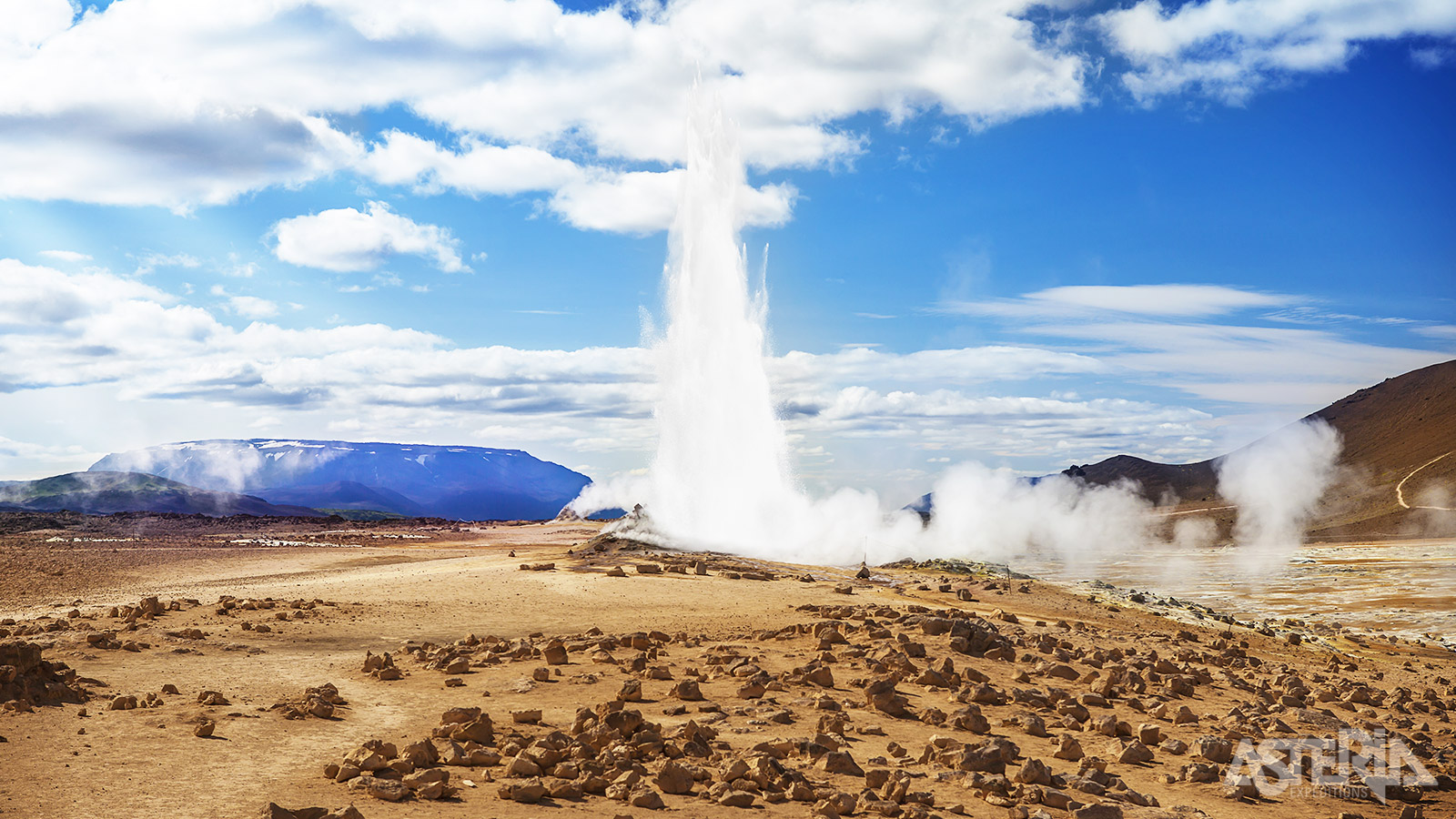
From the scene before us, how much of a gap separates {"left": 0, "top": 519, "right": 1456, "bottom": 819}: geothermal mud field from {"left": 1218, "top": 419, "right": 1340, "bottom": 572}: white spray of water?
62951 mm

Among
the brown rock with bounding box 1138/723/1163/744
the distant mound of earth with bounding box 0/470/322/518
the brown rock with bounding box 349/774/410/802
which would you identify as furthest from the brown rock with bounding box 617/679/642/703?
the distant mound of earth with bounding box 0/470/322/518

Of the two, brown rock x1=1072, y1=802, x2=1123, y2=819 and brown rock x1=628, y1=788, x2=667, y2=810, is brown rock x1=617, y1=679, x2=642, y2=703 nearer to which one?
brown rock x1=628, y1=788, x2=667, y2=810

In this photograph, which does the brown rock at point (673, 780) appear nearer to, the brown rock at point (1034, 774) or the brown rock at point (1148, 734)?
the brown rock at point (1034, 774)

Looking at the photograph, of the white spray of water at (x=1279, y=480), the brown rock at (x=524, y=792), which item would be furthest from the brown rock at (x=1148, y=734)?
the white spray of water at (x=1279, y=480)

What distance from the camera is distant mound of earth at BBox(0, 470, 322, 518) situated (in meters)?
108

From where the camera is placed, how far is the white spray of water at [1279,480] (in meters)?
89.8

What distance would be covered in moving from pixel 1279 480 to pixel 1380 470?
1067 centimetres

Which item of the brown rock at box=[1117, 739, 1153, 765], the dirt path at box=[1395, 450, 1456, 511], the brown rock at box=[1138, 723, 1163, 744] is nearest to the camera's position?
the brown rock at box=[1117, 739, 1153, 765]

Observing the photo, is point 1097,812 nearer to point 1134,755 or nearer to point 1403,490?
point 1134,755

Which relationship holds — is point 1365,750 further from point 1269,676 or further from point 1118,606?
point 1118,606

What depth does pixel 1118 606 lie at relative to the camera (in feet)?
87.3

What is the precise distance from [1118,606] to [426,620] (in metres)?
17.8

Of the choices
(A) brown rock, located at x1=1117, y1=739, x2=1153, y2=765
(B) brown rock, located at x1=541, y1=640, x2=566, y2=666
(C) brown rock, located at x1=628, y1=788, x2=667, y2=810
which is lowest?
(A) brown rock, located at x1=1117, y1=739, x2=1153, y2=765

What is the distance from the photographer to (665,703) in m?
12.5
